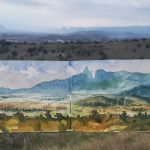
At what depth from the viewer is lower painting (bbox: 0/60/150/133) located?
17.8 m

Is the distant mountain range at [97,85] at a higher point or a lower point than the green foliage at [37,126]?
higher

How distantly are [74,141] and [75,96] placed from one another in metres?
1.25

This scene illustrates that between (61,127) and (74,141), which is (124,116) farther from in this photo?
(61,127)

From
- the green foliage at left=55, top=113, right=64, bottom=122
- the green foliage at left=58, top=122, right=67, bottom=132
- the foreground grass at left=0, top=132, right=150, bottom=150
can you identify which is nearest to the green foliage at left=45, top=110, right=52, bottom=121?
the green foliage at left=55, top=113, right=64, bottom=122

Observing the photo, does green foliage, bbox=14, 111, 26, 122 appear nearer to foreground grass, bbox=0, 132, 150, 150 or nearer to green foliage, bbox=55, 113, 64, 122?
foreground grass, bbox=0, 132, 150, 150

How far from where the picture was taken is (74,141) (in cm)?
1777

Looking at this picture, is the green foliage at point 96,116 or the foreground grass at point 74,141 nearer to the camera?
the foreground grass at point 74,141

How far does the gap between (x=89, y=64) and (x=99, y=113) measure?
4.65 feet

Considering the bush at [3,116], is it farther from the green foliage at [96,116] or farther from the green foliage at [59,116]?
the green foliage at [96,116]

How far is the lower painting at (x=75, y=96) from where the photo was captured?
17766mm

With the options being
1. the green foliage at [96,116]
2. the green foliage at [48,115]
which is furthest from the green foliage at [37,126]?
the green foliage at [96,116]

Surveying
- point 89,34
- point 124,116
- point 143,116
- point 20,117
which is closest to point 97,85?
point 124,116

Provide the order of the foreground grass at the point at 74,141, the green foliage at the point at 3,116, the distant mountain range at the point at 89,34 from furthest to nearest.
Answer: the distant mountain range at the point at 89,34, the green foliage at the point at 3,116, the foreground grass at the point at 74,141

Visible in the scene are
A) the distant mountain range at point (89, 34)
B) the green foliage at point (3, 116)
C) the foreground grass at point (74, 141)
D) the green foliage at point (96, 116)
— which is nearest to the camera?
the foreground grass at point (74, 141)
